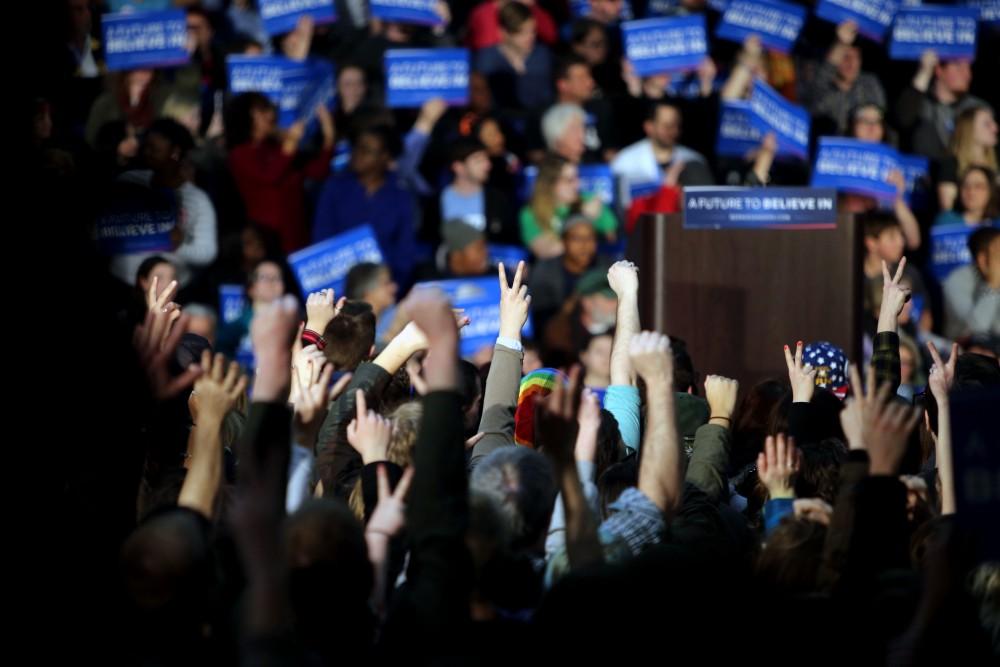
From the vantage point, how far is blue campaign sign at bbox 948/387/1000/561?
12.1 feet

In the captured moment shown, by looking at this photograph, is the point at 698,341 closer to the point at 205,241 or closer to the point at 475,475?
the point at 475,475

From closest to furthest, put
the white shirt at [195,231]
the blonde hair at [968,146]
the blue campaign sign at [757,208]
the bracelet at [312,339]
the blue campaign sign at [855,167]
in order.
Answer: the bracelet at [312,339] → the blue campaign sign at [757,208] → the white shirt at [195,231] → the blue campaign sign at [855,167] → the blonde hair at [968,146]

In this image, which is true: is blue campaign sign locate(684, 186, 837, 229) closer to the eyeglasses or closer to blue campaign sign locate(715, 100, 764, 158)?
the eyeglasses

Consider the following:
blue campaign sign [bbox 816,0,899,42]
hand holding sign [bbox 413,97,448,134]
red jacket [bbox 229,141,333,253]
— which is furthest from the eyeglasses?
blue campaign sign [bbox 816,0,899,42]

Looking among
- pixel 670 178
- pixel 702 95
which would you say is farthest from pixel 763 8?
pixel 670 178

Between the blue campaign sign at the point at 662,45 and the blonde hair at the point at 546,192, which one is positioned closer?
the blonde hair at the point at 546,192

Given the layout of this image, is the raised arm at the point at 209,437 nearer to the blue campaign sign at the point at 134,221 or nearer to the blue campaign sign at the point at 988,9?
the blue campaign sign at the point at 134,221

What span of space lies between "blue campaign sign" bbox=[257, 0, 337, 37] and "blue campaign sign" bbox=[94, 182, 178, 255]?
3.06 meters

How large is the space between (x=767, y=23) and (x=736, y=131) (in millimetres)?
858

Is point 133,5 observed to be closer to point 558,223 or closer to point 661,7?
point 558,223

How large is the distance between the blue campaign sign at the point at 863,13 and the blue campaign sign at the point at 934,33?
11 centimetres

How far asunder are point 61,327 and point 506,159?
6.74 metres

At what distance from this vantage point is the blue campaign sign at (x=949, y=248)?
10375mm

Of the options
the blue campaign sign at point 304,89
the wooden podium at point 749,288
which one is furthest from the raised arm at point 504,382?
the blue campaign sign at point 304,89
